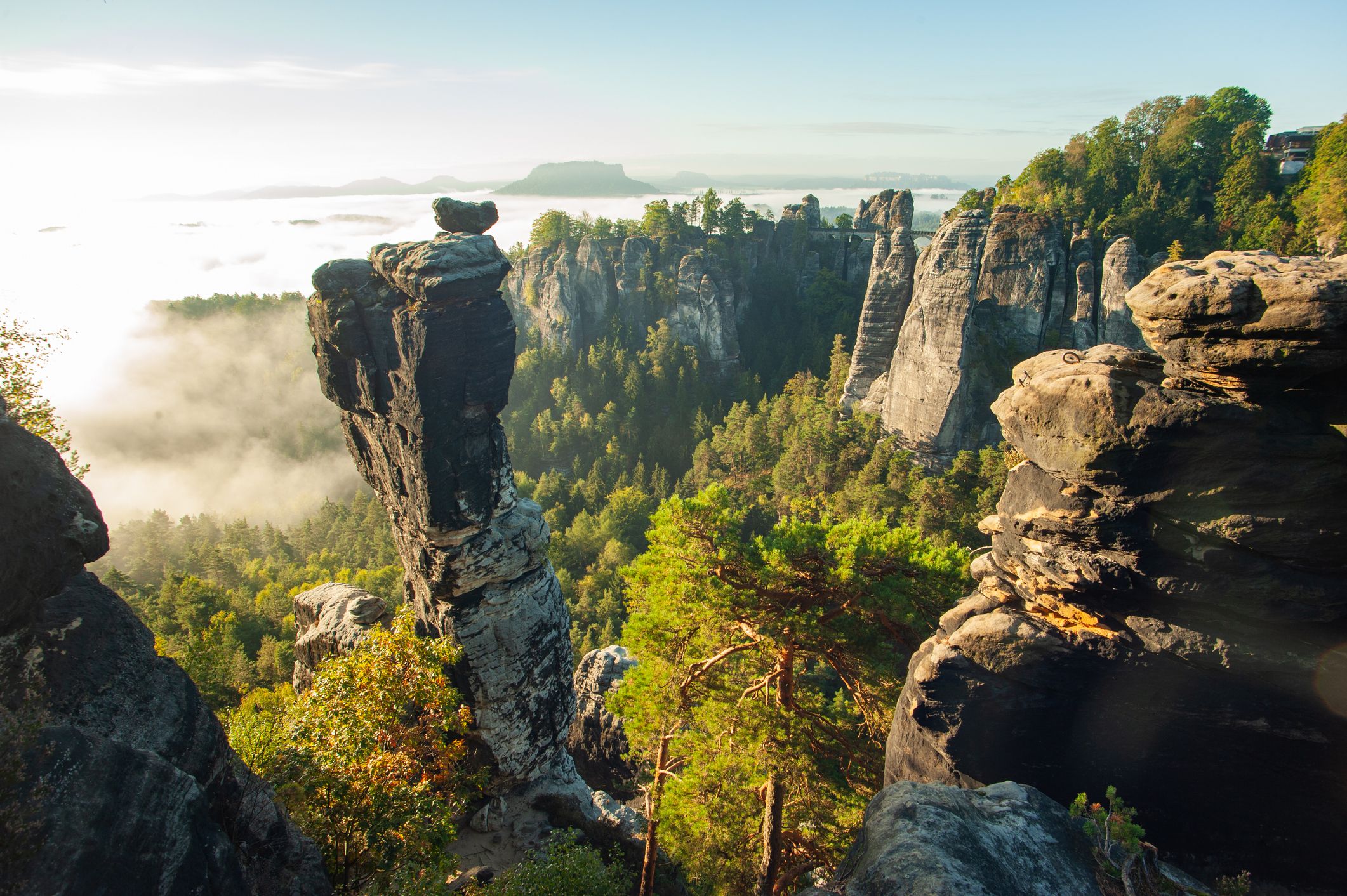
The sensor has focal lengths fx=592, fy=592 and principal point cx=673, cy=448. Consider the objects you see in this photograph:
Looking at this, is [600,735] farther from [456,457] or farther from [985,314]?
[985,314]

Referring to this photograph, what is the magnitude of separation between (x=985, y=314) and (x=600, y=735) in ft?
99.6

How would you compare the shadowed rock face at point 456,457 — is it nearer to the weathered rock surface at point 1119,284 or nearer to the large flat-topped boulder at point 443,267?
the large flat-topped boulder at point 443,267

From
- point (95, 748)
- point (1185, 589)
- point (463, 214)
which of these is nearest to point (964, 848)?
point (1185, 589)

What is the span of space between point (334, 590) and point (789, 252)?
6108 cm

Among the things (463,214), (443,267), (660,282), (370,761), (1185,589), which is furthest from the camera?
(660,282)

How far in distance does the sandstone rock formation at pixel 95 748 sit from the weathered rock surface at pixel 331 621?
27.3ft

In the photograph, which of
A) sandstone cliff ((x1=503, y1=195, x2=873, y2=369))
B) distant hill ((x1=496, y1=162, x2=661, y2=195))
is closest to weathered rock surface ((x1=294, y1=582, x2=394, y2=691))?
sandstone cliff ((x1=503, y1=195, x2=873, y2=369))

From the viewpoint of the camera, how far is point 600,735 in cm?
2002

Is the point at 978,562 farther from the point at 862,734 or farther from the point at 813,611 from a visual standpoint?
the point at 862,734

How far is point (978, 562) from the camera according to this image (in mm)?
9422

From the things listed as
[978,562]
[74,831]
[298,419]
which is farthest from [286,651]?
[298,419]

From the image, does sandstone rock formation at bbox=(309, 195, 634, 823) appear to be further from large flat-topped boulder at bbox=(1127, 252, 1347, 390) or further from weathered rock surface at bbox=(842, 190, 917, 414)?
weathered rock surface at bbox=(842, 190, 917, 414)

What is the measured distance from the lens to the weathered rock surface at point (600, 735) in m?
19.7

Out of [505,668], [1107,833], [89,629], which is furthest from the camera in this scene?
[505,668]
